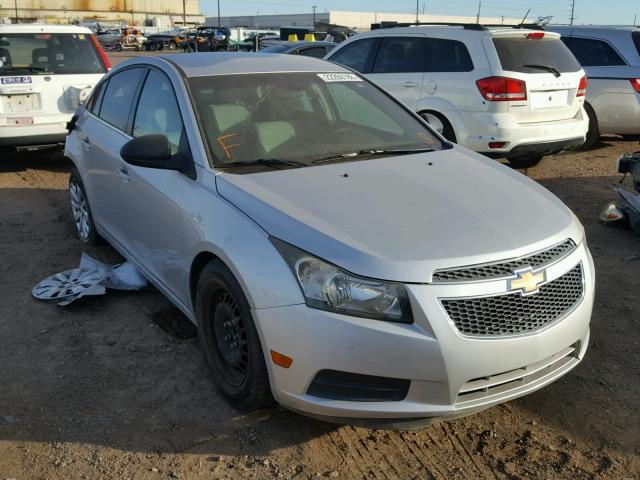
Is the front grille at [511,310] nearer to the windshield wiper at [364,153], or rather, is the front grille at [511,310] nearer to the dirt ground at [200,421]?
the dirt ground at [200,421]

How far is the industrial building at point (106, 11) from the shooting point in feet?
229

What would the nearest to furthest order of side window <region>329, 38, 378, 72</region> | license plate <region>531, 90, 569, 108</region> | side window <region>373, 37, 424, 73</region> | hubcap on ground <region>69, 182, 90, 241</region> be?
hubcap on ground <region>69, 182, 90, 241</region> < license plate <region>531, 90, 569, 108</region> < side window <region>373, 37, 424, 73</region> < side window <region>329, 38, 378, 72</region>

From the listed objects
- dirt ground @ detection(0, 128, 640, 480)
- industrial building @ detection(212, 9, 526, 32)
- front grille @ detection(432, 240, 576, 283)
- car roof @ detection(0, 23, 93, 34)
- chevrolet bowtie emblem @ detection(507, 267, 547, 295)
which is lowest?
dirt ground @ detection(0, 128, 640, 480)

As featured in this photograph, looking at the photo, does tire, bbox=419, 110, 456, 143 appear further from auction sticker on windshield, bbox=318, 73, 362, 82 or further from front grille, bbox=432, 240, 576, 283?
front grille, bbox=432, 240, 576, 283

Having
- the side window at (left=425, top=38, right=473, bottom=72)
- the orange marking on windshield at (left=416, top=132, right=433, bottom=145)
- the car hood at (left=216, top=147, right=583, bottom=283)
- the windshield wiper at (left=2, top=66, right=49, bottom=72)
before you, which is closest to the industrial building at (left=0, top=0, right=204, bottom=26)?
the windshield wiper at (left=2, top=66, right=49, bottom=72)

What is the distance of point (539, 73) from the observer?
728 centimetres

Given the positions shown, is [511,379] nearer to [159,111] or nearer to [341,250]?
[341,250]

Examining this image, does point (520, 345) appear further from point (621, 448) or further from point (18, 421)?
point (18, 421)

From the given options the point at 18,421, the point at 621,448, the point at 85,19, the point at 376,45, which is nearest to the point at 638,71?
the point at 376,45

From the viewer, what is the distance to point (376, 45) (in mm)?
8617

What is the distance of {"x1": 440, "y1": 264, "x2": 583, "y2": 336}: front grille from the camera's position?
2.61 meters

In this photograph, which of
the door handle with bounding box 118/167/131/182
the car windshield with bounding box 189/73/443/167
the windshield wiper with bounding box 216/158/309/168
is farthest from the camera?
the door handle with bounding box 118/167/131/182

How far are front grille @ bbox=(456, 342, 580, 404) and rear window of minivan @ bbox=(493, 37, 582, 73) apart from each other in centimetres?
495

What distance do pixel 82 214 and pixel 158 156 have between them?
243 centimetres
